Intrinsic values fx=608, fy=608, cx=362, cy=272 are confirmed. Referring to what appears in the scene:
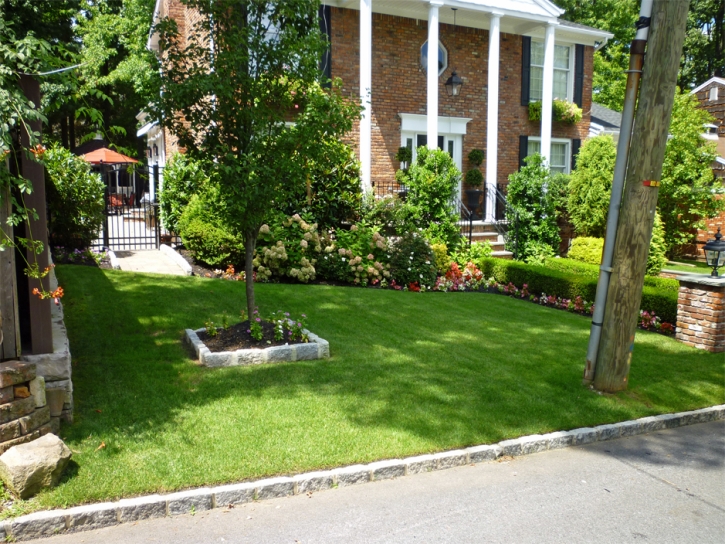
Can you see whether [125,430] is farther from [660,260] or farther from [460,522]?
[660,260]

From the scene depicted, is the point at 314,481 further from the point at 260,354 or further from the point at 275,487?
the point at 260,354

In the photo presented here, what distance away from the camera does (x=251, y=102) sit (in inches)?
266

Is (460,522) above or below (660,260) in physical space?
below

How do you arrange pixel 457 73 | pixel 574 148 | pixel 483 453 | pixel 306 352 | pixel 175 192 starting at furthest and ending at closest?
pixel 574 148 → pixel 457 73 → pixel 175 192 → pixel 306 352 → pixel 483 453

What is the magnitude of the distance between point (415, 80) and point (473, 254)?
5.87 m

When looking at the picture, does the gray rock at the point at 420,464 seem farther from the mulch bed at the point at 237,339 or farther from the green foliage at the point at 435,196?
the green foliage at the point at 435,196

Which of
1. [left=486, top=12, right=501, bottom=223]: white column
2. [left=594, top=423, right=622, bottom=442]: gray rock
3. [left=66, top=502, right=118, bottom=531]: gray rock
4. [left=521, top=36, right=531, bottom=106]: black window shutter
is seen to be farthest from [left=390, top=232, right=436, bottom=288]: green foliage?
[left=521, top=36, right=531, bottom=106]: black window shutter

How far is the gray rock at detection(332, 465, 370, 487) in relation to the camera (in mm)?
4637

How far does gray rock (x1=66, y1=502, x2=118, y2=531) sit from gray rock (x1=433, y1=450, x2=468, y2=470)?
2.46m

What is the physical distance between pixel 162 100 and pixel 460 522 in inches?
202

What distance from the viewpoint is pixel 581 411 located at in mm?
6168

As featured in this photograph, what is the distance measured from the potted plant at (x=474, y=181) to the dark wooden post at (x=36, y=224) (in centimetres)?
1335

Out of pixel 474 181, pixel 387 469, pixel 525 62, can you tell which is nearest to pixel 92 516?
pixel 387 469

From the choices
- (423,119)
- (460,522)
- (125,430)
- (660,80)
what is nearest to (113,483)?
(125,430)
